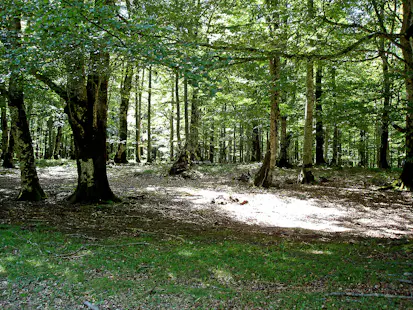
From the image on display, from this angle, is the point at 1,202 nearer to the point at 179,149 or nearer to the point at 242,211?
the point at 242,211

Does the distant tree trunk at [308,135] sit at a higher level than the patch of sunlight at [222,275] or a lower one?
higher

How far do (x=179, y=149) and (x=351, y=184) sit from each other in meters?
8.94

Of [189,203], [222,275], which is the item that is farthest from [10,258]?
[189,203]

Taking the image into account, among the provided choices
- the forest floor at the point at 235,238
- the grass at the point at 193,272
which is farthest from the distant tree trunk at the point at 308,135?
the grass at the point at 193,272

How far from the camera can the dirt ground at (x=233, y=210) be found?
739 centimetres

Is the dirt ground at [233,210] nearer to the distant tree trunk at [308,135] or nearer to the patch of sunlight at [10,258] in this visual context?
the distant tree trunk at [308,135]

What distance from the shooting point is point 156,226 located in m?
7.45

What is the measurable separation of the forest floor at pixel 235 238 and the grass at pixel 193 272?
0.8 inches

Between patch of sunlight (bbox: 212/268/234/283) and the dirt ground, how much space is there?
2096mm

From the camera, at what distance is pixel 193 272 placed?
4.64 meters

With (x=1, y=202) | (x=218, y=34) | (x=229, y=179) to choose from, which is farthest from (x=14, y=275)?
(x=229, y=179)

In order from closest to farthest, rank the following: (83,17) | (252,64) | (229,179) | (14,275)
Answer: (14,275) → (83,17) → (252,64) → (229,179)

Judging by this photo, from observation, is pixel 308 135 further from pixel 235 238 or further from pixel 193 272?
pixel 193 272

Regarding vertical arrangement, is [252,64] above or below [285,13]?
below
